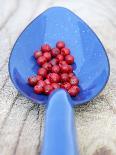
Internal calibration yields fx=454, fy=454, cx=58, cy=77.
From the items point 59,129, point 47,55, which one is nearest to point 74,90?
point 47,55

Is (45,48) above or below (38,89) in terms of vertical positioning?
above

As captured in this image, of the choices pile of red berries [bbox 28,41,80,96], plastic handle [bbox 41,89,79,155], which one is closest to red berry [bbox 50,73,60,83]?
pile of red berries [bbox 28,41,80,96]

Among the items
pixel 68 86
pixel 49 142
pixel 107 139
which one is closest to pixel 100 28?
pixel 68 86

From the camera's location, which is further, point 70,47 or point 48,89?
point 70,47

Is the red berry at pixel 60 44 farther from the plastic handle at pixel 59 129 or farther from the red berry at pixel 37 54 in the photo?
the plastic handle at pixel 59 129

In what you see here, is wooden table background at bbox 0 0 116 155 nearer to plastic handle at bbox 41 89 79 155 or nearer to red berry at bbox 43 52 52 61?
red berry at bbox 43 52 52 61

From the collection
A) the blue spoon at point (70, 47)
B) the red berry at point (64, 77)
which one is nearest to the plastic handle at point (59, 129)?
the blue spoon at point (70, 47)

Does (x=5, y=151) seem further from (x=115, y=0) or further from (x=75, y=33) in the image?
(x=115, y=0)

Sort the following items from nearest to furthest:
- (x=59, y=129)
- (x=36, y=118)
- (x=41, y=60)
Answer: (x=59, y=129), (x=36, y=118), (x=41, y=60)

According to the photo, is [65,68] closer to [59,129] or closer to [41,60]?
[41,60]
